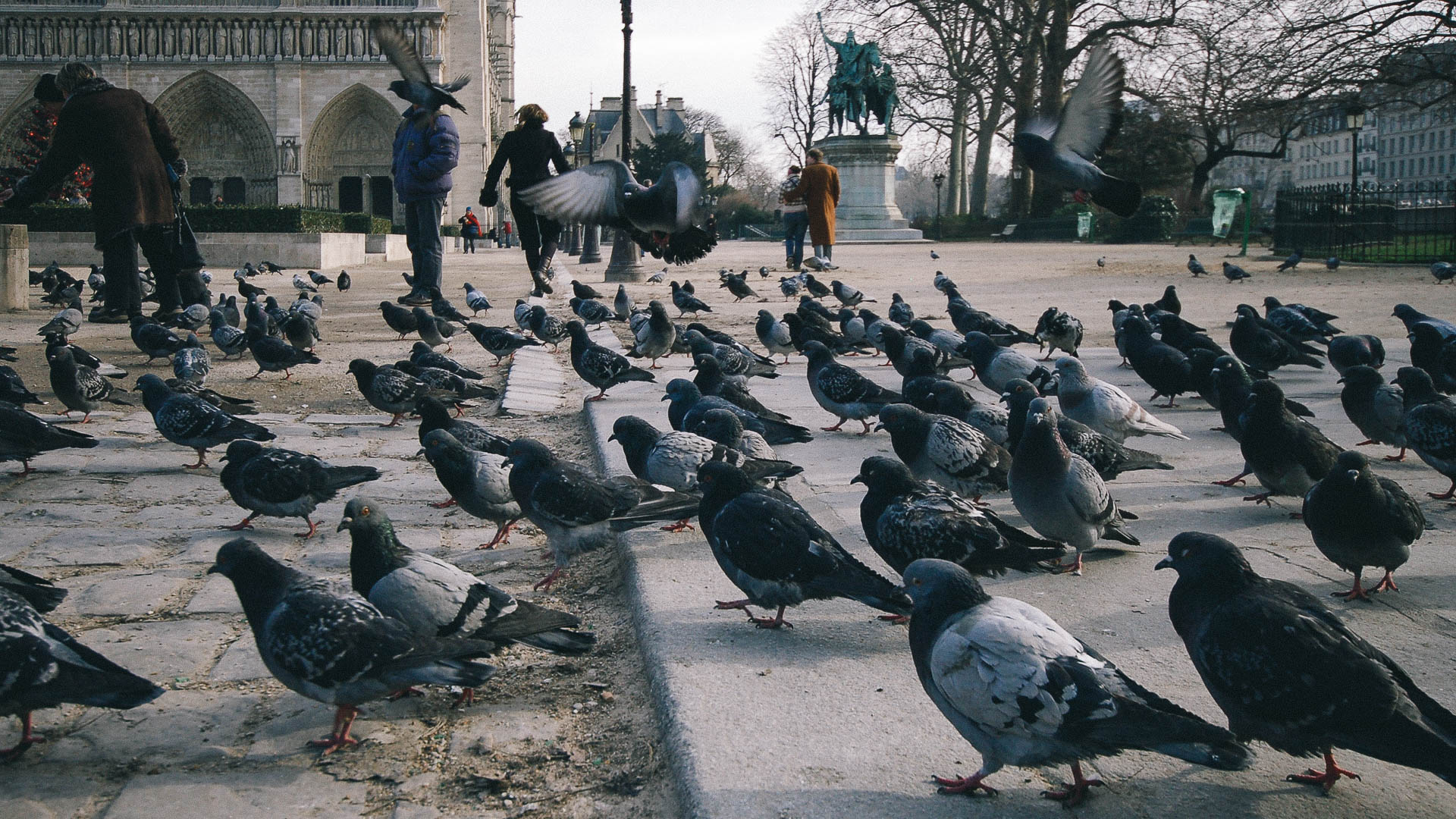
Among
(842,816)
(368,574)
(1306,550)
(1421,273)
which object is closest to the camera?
(842,816)

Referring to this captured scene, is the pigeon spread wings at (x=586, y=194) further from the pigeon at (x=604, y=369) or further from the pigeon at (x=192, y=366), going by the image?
the pigeon at (x=192, y=366)

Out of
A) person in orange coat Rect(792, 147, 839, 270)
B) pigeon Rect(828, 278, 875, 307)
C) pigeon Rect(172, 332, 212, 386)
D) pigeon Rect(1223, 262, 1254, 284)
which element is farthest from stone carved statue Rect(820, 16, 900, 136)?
pigeon Rect(172, 332, 212, 386)

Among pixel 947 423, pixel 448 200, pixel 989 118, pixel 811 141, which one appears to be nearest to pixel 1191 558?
pixel 947 423

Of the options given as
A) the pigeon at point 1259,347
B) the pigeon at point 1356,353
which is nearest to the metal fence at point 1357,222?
the pigeon at point 1259,347

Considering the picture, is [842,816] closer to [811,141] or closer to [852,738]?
[852,738]

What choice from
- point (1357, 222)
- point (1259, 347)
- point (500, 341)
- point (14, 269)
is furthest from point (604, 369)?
point (1357, 222)

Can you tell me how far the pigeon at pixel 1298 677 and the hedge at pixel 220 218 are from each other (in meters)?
26.2

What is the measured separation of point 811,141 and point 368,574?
231ft

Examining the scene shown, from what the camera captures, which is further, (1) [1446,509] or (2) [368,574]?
(1) [1446,509]

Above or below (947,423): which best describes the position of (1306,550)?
below

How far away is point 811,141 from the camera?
71.1 m

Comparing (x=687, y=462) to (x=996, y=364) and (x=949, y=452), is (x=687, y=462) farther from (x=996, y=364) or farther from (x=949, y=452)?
(x=996, y=364)

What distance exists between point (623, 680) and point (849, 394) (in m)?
3.82

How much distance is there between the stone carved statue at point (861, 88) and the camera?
42062 millimetres
